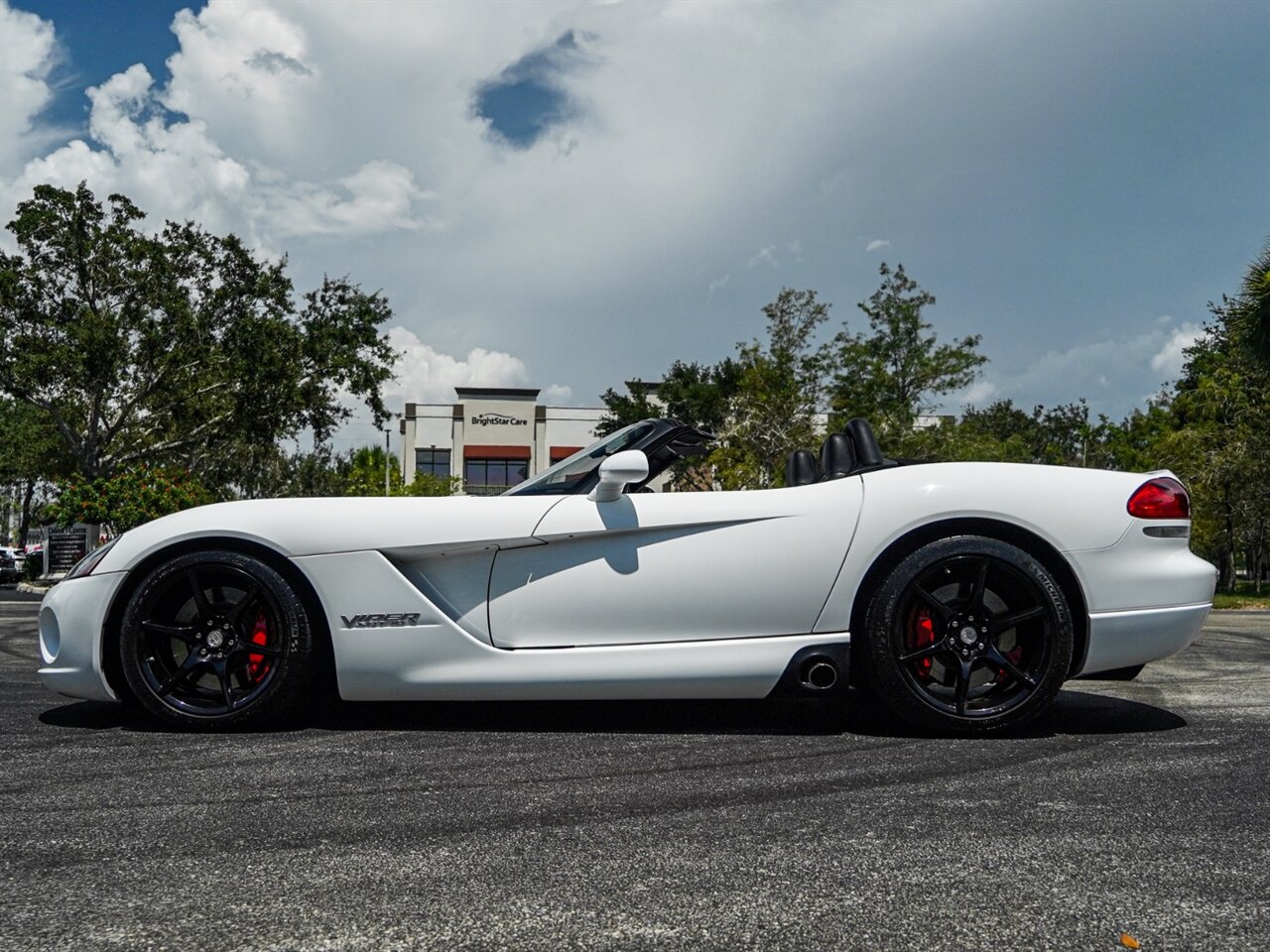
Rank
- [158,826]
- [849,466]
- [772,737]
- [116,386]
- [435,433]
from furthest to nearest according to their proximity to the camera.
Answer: [435,433] < [116,386] < [849,466] < [772,737] < [158,826]

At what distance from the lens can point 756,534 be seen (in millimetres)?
3545

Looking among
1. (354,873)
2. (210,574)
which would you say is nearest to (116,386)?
(210,574)

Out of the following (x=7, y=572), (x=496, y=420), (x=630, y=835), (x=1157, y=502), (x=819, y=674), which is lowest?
(x=630, y=835)

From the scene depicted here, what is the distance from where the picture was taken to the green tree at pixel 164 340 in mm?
25625

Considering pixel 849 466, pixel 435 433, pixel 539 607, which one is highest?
pixel 435 433

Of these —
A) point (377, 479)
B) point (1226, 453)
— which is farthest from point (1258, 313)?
point (377, 479)

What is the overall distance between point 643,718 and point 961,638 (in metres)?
1.20

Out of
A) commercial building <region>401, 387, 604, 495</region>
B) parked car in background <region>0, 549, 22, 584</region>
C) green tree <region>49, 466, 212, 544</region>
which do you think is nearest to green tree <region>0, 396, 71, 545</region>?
parked car in background <region>0, 549, 22, 584</region>

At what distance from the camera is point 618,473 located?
11.4ft

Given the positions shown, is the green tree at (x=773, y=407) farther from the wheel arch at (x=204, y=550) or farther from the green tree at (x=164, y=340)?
the wheel arch at (x=204, y=550)

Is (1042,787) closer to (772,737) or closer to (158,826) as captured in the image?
(772,737)

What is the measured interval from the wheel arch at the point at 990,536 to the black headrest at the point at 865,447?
41 cm

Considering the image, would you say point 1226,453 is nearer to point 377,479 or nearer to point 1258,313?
point 1258,313

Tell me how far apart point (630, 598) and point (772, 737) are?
673 mm
